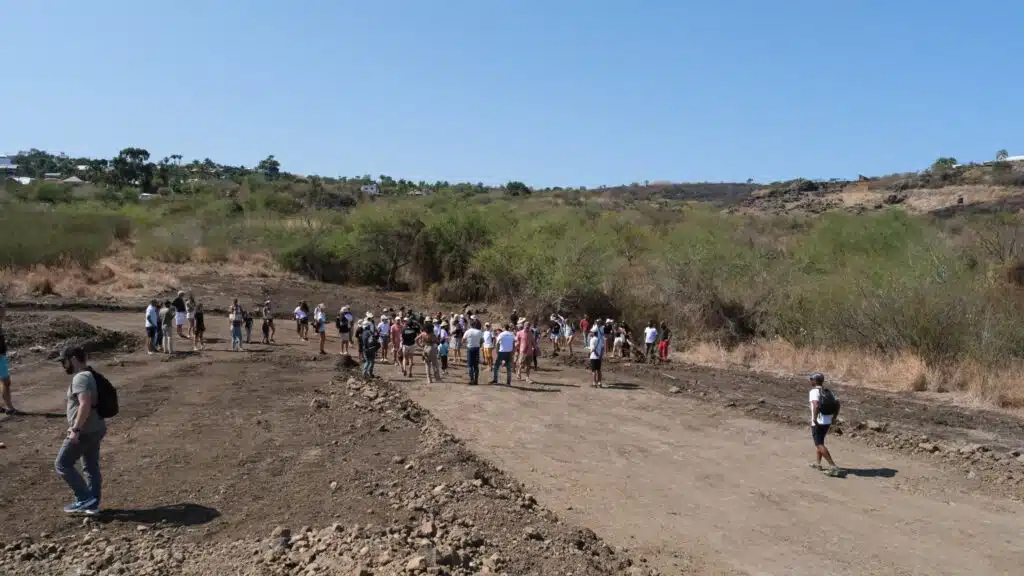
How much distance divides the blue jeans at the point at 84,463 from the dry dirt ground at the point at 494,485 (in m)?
0.33

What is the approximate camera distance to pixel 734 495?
37.0ft

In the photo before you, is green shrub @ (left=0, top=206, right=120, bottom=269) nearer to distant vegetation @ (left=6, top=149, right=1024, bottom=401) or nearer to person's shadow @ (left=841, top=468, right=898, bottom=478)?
distant vegetation @ (left=6, top=149, right=1024, bottom=401)

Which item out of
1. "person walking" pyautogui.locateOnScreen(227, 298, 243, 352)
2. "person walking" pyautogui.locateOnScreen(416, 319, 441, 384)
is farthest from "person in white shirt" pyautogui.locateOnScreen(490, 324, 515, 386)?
"person walking" pyautogui.locateOnScreen(227, 298, 243, 352)

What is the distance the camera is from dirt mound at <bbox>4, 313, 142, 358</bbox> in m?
20.0

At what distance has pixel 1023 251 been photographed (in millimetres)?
25531

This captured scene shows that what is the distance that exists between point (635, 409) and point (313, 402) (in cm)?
693

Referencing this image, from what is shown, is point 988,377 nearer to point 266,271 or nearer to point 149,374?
Answer: point 149,374

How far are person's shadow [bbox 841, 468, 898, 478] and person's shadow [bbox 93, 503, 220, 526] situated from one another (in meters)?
9.38

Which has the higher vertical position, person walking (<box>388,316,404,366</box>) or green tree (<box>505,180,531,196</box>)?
green tree (<box>505,180,531,196</box>)

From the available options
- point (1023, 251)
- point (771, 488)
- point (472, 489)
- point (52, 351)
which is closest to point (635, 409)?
point (771, 488)

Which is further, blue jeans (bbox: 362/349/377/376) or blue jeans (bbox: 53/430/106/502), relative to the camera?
blue jeans (bbox: 362/349/377/376)

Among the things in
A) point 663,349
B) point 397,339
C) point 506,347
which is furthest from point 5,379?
point 663,349

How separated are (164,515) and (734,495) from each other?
291 inches

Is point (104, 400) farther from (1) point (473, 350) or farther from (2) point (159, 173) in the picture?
(2) point (159, 173)
